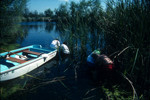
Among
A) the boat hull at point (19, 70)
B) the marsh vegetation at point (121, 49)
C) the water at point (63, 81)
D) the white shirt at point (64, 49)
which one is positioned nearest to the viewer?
the marsh vegetation at point (121, 49)

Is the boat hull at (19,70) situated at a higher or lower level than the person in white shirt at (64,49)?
lower

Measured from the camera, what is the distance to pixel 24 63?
443 centimetres

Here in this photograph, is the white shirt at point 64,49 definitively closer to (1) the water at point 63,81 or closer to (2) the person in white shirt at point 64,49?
(2) the person in white shirt at point 64,49

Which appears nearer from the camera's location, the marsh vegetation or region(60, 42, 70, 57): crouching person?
the marsh vegetation

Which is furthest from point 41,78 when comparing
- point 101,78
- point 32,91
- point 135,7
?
point 135,7

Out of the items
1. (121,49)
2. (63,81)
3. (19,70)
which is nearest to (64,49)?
(63,81)

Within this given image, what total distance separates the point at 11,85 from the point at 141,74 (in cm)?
462

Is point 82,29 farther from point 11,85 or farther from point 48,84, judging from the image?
point 11,85

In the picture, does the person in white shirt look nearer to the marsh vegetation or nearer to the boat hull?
the boat hull

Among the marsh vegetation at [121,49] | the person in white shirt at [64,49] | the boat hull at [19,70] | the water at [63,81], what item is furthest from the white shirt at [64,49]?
the marsh vegetation at [121,49]

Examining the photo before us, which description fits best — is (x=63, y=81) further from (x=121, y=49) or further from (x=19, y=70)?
(x=121, y=49)

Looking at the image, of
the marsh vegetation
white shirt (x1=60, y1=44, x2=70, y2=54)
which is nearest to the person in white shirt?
white shirt (x1=60, y1=44, x2=70, y2=54)

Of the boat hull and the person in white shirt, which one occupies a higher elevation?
the person in white shirt

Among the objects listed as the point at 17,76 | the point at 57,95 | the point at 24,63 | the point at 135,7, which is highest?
the point at 135,7
